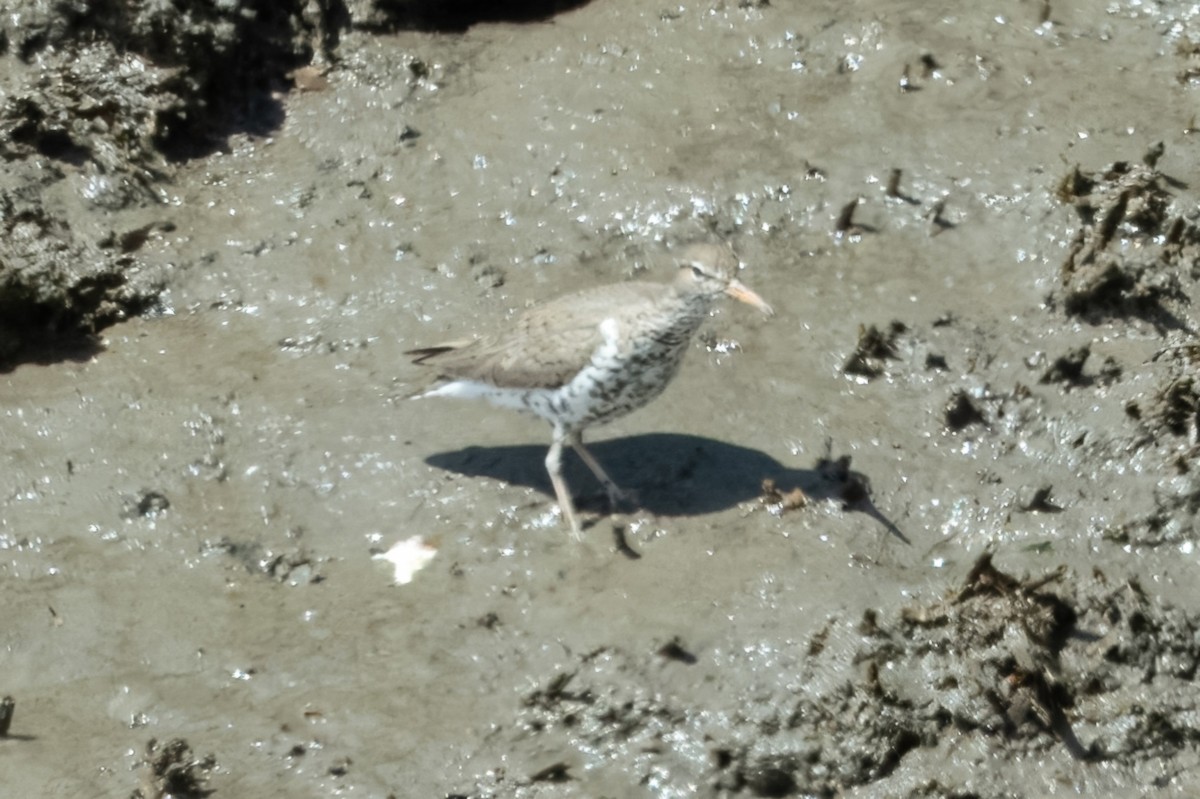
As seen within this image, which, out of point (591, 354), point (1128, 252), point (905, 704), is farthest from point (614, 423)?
point (1128, 252)

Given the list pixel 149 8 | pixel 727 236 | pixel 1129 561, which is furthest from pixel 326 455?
pixel 1129 561

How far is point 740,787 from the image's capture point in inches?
258

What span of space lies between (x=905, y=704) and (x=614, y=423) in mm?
2652

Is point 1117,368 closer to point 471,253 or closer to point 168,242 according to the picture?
point 471,253

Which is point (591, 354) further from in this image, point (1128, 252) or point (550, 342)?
point (1128, 252)

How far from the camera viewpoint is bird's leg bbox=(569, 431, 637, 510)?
25.6 feet

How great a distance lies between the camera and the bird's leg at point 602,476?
307 inches

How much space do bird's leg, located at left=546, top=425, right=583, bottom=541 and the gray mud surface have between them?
0.12 metres

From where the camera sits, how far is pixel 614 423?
8.54 meters

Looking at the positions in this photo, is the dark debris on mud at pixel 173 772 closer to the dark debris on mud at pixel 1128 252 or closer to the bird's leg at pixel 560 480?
the bird's leg at pixel 560 480

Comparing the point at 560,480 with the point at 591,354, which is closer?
the point at 591,354

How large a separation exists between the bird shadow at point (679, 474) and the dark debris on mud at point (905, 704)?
0.82 m

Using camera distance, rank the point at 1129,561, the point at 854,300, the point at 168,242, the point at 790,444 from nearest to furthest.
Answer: the point at 1129,561
the point at 790,444
the point at 854,300
the point at 168,242

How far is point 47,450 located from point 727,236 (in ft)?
14.5
